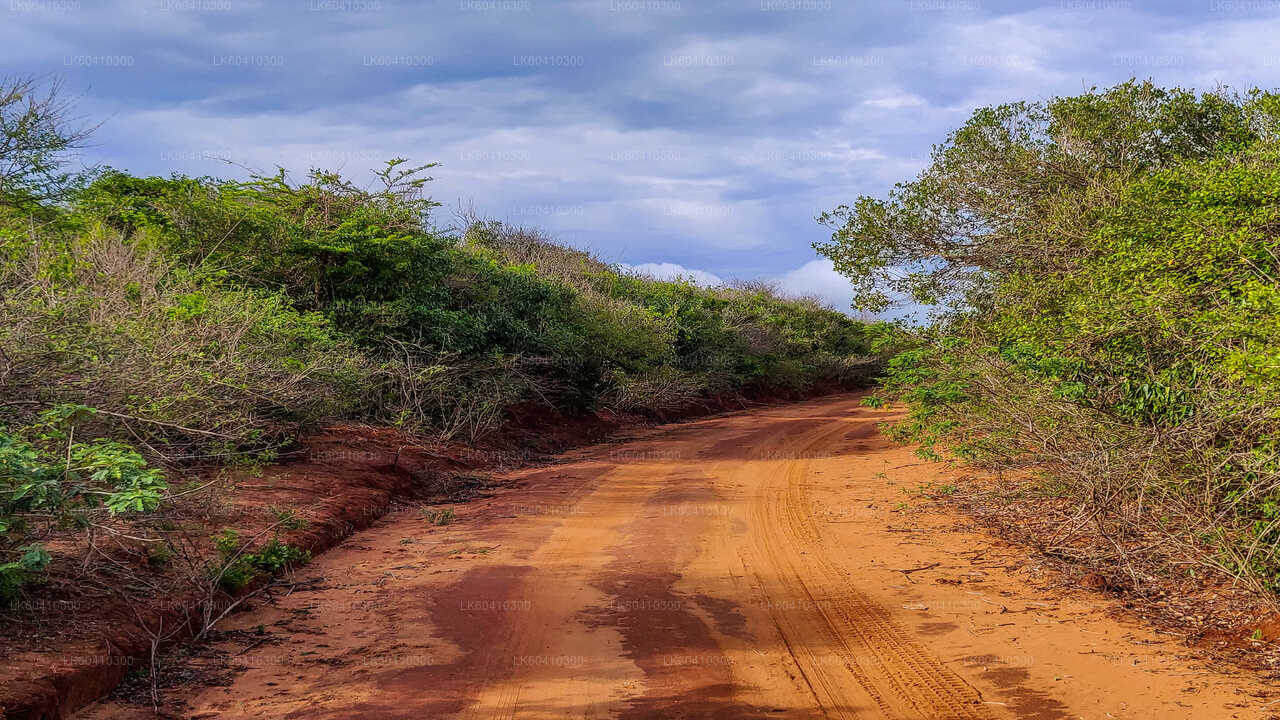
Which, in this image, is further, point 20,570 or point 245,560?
point 245,560

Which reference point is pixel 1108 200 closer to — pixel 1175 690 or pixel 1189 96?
pixel 1189 96

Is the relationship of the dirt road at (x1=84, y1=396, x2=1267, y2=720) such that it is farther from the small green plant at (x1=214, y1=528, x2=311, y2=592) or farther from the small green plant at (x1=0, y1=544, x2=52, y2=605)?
the small green plant at (x1=0, y1=544, x2=52, y2=605)

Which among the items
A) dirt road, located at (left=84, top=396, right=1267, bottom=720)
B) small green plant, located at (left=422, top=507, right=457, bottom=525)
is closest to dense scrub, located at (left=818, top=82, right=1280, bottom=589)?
dirt road, located at (left=84, top=396, right=1267, bottom=720)

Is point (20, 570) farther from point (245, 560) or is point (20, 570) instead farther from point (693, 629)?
point (693, 629)

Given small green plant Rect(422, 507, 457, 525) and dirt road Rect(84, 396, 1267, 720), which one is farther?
small green plant Rect(422, 507, 457, 525)

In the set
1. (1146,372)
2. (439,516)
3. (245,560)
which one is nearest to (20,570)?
(245,560)

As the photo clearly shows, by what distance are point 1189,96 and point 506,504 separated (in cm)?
1351

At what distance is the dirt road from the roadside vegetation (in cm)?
132

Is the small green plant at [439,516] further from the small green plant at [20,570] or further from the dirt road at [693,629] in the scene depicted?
the small green plant at [20,570]

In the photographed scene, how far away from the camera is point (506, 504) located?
10508mm

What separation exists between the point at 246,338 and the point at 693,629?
21.9 ft

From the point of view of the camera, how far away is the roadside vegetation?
540 cm

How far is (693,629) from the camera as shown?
19.0ft

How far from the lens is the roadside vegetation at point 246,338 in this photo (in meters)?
5.40
